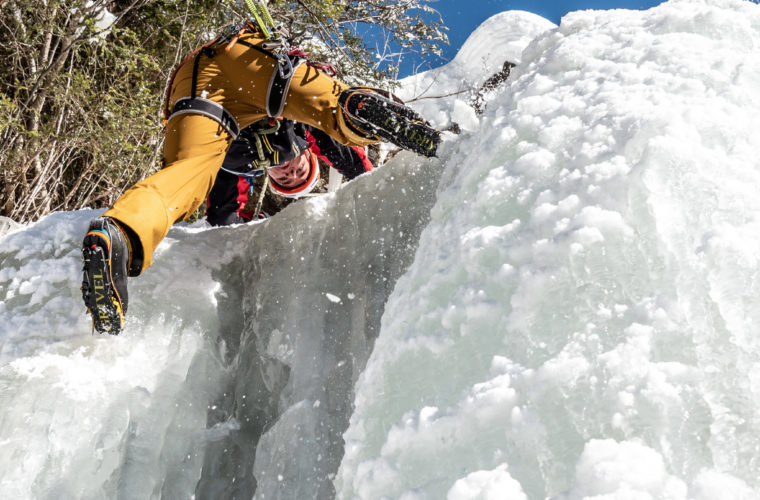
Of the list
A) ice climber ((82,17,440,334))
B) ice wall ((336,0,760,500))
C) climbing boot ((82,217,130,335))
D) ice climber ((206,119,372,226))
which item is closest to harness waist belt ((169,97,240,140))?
ice climber ((82,17,440,334))

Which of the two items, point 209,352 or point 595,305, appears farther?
point 209,352

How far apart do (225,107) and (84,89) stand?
7.05 feet

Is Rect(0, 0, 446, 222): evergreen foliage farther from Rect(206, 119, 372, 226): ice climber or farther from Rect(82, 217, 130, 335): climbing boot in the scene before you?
Rect(82, 217, 130, 335): climbing boot

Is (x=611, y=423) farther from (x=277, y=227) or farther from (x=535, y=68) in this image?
(x=277, y=227)

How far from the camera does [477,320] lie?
1.04 meters

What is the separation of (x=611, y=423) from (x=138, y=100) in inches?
139

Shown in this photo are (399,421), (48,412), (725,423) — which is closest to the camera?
(725,423)

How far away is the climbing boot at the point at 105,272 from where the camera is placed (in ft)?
4.33

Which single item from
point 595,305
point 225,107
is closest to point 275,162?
point 225,107

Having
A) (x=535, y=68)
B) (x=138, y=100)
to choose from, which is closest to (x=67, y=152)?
(x=138, y=100)

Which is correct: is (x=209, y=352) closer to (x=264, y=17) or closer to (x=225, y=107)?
(x=225, y=107)

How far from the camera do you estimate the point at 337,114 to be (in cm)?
173

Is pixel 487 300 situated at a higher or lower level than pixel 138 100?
higher

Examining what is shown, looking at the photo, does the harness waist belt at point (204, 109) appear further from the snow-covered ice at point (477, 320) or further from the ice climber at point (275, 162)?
the snow-covered ice at point (477, 320)
